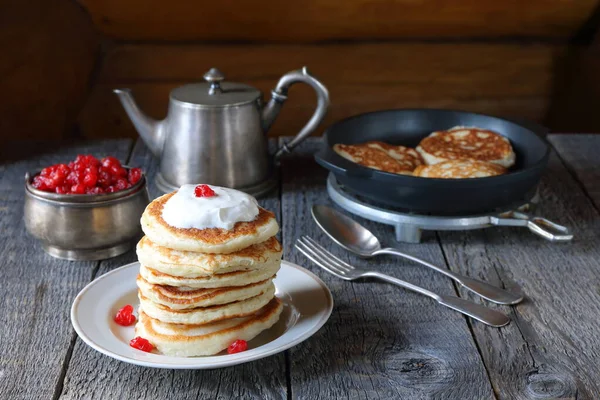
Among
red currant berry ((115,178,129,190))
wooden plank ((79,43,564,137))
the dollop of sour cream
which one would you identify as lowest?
wooden plank ((79,43,564,137))

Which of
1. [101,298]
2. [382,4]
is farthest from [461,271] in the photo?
[382,4]

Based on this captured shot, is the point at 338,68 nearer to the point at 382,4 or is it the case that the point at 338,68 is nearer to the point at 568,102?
the point at 382,4

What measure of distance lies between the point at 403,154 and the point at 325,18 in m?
0.99

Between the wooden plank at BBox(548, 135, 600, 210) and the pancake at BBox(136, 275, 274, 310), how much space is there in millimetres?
1100

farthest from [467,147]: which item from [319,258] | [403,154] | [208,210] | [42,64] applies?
[42,64]

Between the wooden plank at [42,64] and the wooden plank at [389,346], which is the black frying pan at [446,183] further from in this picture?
the wooden plank at [42,64]

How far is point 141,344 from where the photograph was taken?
3.81ft

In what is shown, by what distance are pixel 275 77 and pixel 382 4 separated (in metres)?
0.53

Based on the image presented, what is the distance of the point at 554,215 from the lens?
1824 millimetres

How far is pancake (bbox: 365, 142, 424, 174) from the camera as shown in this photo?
74.4 inches

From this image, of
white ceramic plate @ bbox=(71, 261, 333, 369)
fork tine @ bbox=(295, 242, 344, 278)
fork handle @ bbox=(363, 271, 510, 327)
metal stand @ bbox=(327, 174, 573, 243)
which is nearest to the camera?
white ceramic plate @ bbox=(71, 261, 333, 369)

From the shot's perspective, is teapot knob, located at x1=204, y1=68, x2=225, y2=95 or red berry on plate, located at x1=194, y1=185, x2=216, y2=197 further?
teapot knob, located at x1=204, y1=68, x2=225, y2=95

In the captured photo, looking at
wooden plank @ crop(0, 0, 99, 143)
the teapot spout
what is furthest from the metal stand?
wooden plank @ crop(0, 0, 99, 143)

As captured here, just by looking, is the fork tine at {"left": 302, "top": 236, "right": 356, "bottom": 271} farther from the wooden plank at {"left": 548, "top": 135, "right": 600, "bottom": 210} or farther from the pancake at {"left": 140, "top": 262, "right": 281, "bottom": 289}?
the wooden plank at {"left": 548, "top": 135, "right": 600, "bottom": 210}
